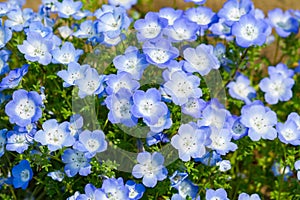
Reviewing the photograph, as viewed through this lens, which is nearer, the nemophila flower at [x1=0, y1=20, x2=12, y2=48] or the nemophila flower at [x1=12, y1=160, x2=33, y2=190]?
the nemophila flower at [x1=12, y1=160, x2=33, y2=190]

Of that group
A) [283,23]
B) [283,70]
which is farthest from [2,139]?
[283,23]

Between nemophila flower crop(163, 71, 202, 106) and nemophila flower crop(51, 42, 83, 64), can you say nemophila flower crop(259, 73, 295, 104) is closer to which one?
nemophila flower crop(163, 71, 202, 106)

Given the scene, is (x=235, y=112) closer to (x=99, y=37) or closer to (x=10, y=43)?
(x=99, y=37)

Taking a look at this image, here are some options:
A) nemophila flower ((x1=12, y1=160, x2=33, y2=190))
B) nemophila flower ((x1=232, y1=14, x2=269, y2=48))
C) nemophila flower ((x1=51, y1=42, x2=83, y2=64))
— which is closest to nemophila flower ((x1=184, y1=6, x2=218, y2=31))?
nemophila flower ((x1=232, y1=14, x2=269, y2=48))

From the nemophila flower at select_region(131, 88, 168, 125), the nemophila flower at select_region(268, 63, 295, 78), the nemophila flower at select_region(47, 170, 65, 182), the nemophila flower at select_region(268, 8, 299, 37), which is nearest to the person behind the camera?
the nemophila flower at select_region(131, 88, 168, 125)

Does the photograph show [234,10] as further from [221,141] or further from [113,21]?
[221,141]

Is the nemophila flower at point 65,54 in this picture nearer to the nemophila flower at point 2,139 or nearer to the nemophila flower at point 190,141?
the nemophila flower at point 2,139
